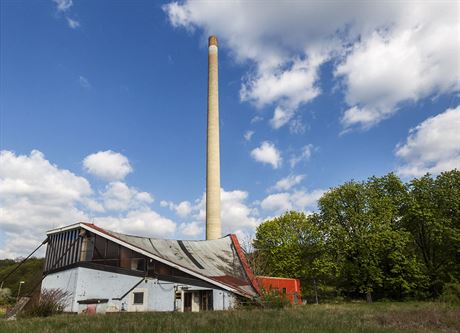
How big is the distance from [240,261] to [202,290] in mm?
7753

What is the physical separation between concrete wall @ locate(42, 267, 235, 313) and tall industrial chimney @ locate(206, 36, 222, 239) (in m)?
17.5

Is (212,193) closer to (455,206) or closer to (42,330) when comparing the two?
(455,206)

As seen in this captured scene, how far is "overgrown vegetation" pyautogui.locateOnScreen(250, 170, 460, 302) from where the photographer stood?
130 ft

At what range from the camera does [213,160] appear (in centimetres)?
4900

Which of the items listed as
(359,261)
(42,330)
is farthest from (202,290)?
(359,261)

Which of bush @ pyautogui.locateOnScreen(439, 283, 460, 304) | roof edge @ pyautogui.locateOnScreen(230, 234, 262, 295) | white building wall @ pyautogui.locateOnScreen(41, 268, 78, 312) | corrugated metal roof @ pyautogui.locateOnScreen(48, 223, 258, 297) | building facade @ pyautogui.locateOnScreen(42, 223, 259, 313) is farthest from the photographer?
roof edge @ pyautogui.locateOnScreen(230, 234, 262, 295)

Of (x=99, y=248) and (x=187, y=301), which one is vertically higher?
(x=99, y=248)

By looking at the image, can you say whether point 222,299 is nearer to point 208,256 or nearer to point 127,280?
point 127,280

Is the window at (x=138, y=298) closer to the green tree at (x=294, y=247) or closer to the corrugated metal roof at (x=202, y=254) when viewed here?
the corrugated metal roof at (x=202, y=254)

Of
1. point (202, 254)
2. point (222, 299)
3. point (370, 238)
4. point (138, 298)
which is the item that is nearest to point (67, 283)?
point (138, 298)

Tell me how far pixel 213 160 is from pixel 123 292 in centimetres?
2395

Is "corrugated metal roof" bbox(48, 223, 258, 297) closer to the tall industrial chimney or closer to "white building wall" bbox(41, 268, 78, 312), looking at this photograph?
"white building wall" bbox(41, 268, 78, 312)

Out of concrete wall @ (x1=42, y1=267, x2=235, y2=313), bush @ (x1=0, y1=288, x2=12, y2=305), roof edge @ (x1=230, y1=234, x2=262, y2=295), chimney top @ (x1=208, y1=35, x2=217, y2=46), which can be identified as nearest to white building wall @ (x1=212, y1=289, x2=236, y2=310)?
concrete wall @ (x1=42, y1=267, x2=235, y2=313)

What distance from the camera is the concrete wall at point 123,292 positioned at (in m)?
28.0
